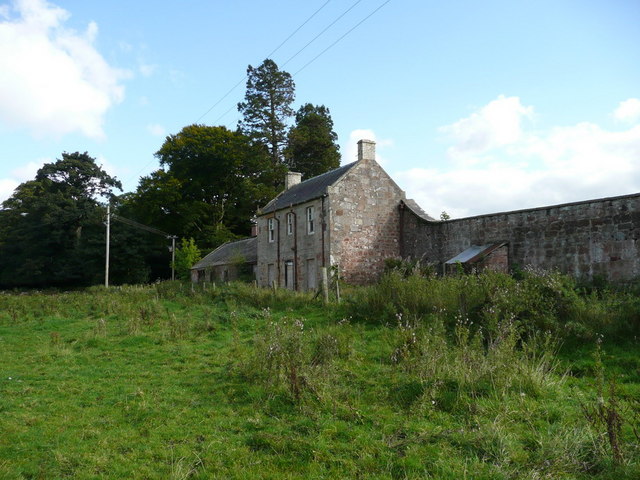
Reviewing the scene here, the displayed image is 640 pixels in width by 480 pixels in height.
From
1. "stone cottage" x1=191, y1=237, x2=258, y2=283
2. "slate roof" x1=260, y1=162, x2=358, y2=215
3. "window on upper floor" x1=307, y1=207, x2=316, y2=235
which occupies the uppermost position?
"slate roof" x1=260, y1=162, x2=358, y2=215

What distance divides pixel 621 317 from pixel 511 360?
3.97 metres

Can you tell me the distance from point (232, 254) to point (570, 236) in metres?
26.4

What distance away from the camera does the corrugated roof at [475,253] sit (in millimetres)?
20766

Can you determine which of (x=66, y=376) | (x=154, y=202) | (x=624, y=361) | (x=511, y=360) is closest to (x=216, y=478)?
(x=511, y=360)

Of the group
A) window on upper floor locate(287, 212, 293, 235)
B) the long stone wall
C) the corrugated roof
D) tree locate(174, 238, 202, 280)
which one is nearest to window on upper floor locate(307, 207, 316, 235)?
window on upper floor locate(287, 212, 293, 235)

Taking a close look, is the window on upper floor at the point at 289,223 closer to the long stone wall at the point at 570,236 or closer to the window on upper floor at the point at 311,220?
the window on upper floor at the point at 311,220

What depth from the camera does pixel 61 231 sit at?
170ft

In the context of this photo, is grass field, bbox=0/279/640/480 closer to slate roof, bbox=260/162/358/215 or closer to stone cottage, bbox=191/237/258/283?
slate roof, bbox=260/162/358/215

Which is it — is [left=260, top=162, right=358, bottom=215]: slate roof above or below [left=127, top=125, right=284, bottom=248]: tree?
below

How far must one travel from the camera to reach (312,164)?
53.5 meters

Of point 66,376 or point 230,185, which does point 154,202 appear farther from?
point 66,376

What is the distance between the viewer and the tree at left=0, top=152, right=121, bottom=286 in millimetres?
A: 51594

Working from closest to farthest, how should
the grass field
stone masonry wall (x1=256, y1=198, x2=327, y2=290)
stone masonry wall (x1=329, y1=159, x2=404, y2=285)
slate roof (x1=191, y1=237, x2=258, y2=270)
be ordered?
the grass field < stone masonry wall (x1=329, y1=159, x2=404, y2=285) < stone masonry wall (x1=256, y1=198, x2=327, y2=290) < slate roof (x1=191, y1=237, x2=258, y2=270)

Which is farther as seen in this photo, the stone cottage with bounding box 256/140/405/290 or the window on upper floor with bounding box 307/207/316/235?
the window on upper floor with bounding box 307/207/316/235
